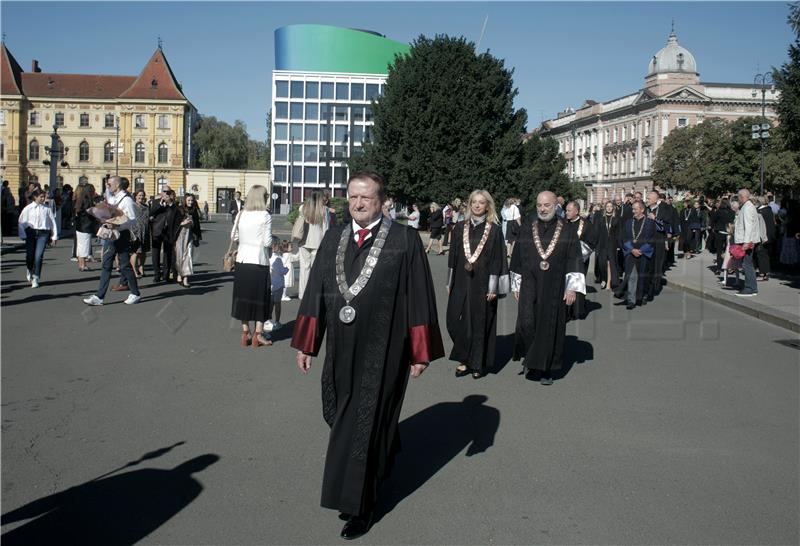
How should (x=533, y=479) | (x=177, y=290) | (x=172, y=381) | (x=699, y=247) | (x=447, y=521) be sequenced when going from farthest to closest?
(x=699, y=247) → (x=177, y=290) → (x=172, y=381) → (x=533, y=479) → (x=447, y=521)

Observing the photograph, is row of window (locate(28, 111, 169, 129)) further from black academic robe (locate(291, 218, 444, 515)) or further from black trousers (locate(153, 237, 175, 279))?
black academic robe (locate(291, 218, 444, 515))

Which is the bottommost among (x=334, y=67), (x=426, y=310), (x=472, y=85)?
(x=426, y=310)

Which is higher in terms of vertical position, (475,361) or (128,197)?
(128,197)

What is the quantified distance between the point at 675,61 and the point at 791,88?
9228 centimetres

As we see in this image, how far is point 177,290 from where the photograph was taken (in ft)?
55.2

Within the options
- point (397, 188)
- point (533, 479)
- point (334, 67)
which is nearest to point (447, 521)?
point (533, 479)

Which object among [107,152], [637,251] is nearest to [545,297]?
[637,251]

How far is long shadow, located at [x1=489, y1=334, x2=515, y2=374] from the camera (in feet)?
31.9

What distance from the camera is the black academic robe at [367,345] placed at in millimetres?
4793

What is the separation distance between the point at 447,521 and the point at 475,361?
4.30m

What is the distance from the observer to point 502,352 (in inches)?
422

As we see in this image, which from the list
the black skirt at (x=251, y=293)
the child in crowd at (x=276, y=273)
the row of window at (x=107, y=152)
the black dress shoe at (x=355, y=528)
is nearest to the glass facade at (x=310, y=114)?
the row of window at (x=107, y=152)

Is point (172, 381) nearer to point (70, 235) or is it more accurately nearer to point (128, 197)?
point (128, 197)

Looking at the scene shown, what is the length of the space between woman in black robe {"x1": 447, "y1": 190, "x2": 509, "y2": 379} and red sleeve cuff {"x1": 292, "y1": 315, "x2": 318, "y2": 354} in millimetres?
4165
